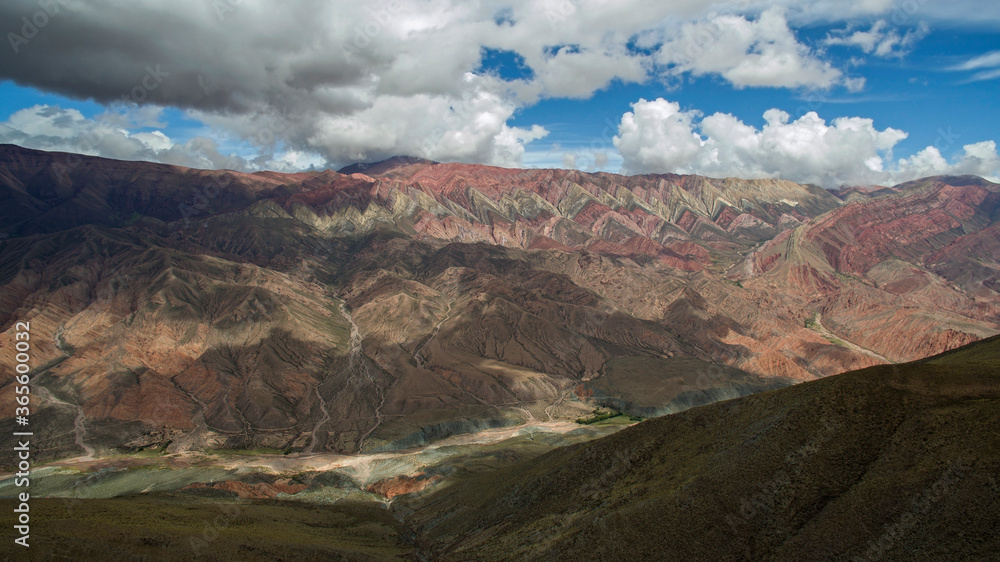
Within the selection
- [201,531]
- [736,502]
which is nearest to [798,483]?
[736,502]

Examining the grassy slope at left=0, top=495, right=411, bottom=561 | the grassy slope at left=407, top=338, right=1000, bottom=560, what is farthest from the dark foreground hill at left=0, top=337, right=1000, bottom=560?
the grassy slope at left=0, top=495, right=411, bottom=561

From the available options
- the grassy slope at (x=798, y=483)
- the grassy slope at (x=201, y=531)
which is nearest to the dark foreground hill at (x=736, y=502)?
the grassy slope at (x=798, y=483)

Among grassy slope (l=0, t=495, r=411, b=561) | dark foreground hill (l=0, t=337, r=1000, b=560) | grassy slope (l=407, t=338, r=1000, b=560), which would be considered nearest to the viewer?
grassy slope (l=407, t=338, r=1000, b=560)

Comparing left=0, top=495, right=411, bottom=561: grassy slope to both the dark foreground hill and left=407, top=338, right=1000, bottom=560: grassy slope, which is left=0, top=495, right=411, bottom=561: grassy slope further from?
left=407, top=338, right=1000, bottom=560: grassy slope

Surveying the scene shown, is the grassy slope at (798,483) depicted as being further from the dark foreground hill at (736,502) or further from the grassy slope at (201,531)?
the grassy slope at (201,531)

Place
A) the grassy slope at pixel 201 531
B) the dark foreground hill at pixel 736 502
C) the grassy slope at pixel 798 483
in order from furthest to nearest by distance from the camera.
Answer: the grassy slope at pixel 201 531 < the dark foreground hill at pixel 736 502 < the grassy slope at pixel 798 483

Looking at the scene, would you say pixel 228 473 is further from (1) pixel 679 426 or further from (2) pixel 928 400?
(2) pixel 928 400
